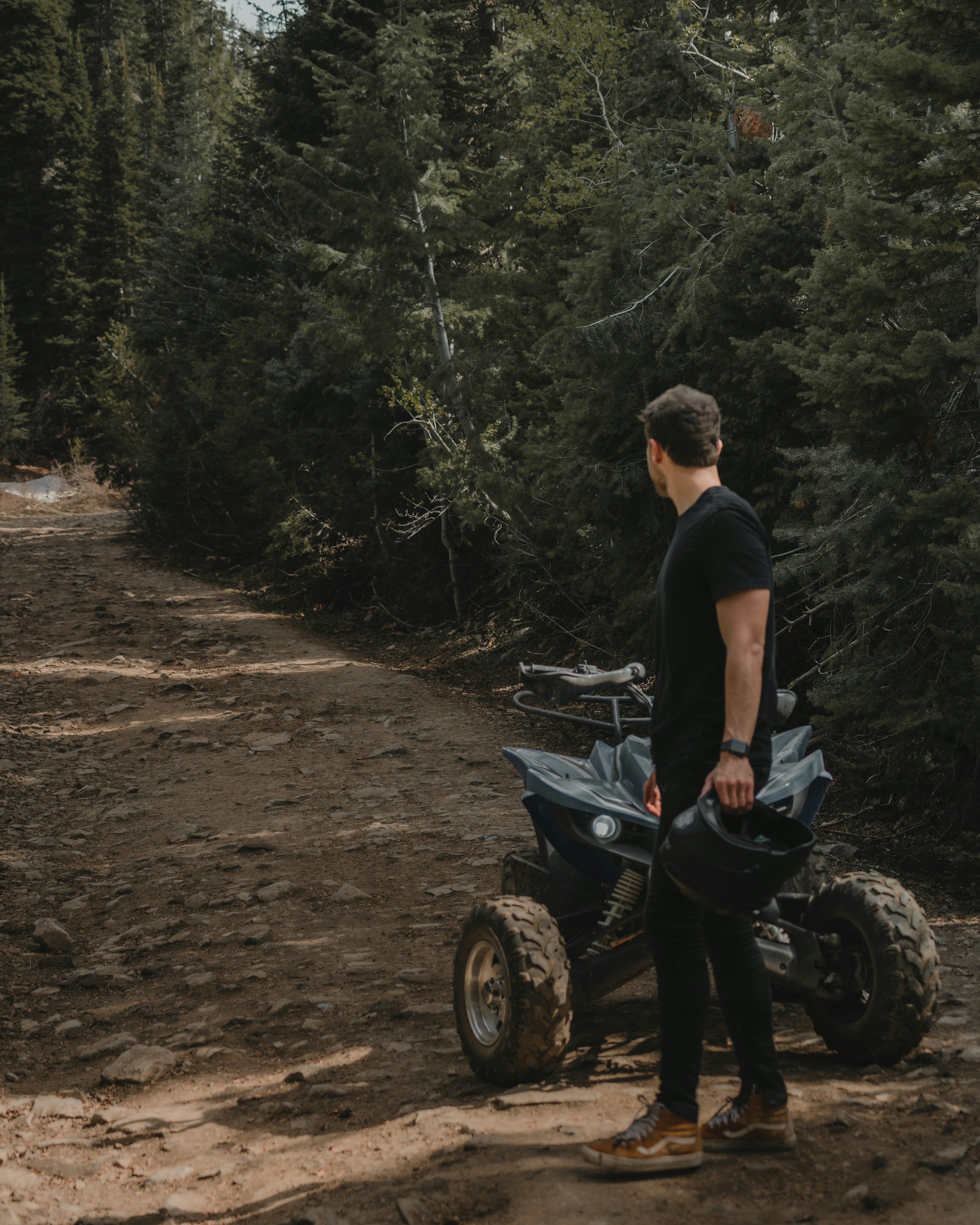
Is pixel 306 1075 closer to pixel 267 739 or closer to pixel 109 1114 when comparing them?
pixel 109 1114

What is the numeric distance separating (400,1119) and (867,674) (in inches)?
150

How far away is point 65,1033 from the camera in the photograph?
4473mm

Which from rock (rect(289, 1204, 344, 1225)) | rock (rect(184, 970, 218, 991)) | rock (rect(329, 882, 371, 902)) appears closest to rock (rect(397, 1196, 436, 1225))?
rock (rect(289, 1204, 344, 1225))

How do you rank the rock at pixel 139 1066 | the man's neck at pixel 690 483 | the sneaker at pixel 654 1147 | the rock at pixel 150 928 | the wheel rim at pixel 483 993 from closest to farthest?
the sneaker at pixel 654 1147
the man's neck at pixel 690 483
the wheel rim at pixel 483 993
the rock at pixel 139 1066
the rock at pixel 150 928

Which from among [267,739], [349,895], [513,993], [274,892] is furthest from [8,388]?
[513,993]

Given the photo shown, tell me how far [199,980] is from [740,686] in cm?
330

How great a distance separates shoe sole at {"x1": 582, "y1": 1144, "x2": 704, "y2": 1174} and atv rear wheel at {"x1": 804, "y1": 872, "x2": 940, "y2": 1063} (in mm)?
862

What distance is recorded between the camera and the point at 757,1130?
9.55 feet

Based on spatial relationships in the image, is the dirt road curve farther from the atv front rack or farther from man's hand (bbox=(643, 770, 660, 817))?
the atv front rack

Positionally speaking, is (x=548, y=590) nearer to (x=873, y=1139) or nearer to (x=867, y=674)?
(x=867, y=674)

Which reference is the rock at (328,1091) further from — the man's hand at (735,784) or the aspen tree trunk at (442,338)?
the aspen tree trunk at (442,338)

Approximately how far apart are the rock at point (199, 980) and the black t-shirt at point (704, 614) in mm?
2892

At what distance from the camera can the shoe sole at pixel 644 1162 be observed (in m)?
2.78

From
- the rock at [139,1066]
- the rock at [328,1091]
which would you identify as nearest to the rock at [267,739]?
the rock at [139,1066]
